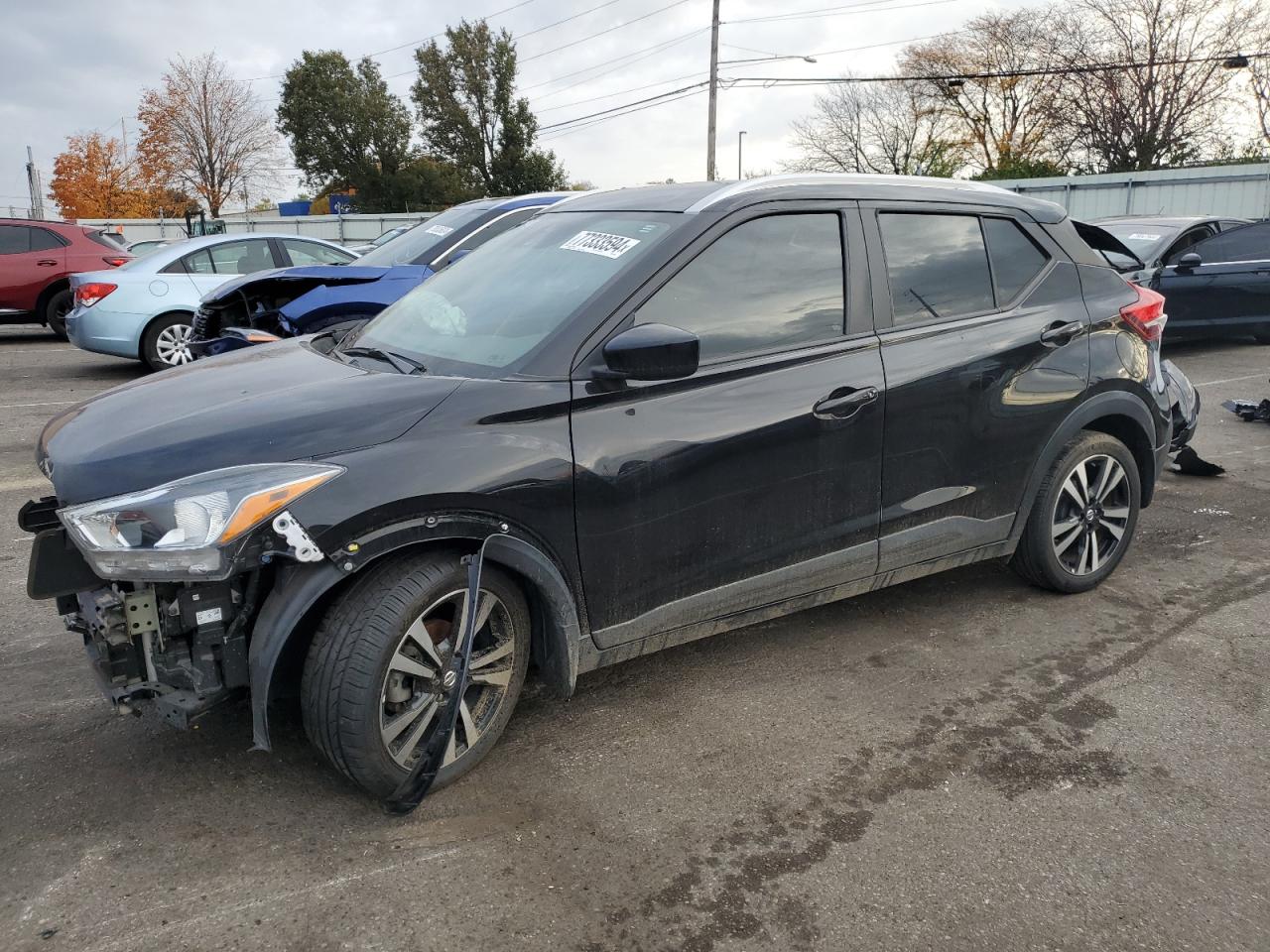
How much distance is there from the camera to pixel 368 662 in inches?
103

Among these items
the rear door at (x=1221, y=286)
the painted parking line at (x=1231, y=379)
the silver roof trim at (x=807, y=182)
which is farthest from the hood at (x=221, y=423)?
the rear door at (x=1221, y=286)

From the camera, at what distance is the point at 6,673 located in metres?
3.67

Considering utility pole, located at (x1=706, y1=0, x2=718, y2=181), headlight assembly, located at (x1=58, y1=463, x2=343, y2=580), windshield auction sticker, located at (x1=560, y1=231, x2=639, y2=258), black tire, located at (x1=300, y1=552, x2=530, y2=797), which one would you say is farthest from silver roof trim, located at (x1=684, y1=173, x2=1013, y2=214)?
utility pole, located at (x1=706, y1=0, x2=718, y2=181)

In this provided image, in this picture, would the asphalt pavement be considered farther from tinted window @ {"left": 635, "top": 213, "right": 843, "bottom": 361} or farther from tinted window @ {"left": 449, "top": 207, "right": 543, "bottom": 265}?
tinted window @ {"left": 449, "top": 207, "right": 543, "bottom": 265}

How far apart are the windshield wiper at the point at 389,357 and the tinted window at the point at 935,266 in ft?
5.71

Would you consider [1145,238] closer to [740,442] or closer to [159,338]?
[740,442]

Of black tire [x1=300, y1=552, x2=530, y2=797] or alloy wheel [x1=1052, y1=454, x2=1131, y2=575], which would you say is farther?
alloy wheel [x1=1052, y1=454, x2=1131, y2=575]

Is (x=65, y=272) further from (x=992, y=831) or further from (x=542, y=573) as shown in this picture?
(x=992, y=831)

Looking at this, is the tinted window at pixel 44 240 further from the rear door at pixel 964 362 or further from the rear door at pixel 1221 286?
the rear door at pixel 1221 286

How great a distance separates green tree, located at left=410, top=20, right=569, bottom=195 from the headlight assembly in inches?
2213

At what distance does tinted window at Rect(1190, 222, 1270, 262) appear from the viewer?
11.7 metres

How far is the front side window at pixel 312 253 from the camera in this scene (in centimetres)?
1111

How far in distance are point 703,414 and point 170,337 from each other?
9084 millimetres

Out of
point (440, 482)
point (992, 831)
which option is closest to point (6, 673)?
point (440, 482)
